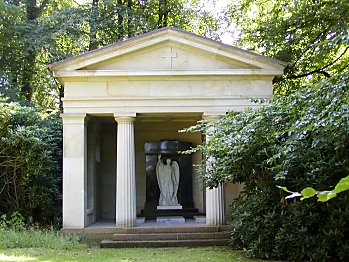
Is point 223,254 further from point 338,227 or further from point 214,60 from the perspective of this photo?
point 214,60

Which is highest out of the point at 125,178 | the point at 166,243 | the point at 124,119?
the point at 124,119

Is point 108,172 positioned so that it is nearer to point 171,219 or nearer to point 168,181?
point 168,181

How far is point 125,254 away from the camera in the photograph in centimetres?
1100

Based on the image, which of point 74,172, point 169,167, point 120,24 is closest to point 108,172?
point 169,167

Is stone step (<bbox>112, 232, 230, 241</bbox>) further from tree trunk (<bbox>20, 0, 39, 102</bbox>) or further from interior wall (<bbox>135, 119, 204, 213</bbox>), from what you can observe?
tree trunk (<bbox>20, 0, 39, 102</bbox>)

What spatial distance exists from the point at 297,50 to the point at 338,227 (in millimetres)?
11666

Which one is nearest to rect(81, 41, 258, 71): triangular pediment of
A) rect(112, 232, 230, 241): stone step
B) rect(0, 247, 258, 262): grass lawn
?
rect(112, 232, 230, 241): stone step

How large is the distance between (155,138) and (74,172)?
4.89m

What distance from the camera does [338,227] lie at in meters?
9.36

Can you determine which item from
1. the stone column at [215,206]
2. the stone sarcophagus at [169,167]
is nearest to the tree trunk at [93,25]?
the stone sarcophagus at [169,167]

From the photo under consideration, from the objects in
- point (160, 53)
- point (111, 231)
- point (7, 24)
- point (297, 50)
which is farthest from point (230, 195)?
point (7, 24)

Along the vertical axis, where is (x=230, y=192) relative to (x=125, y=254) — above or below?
above

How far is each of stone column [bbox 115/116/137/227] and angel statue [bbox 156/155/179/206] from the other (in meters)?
3.05

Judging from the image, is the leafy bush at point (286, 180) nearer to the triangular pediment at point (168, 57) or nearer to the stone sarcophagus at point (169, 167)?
the triangular pediment at point (168, 57)
